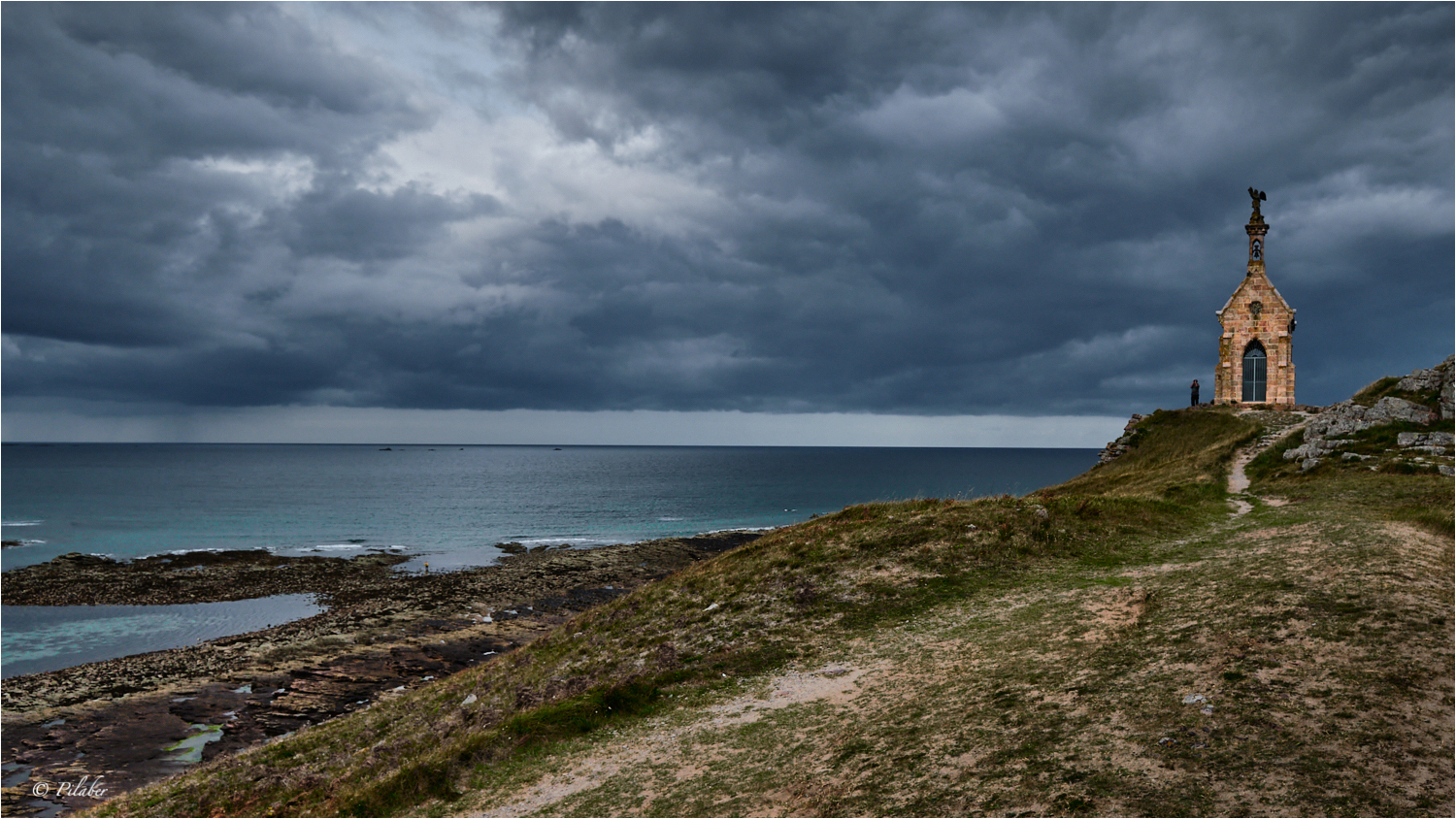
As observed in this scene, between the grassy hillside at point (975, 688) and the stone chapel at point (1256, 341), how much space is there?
26.8 m

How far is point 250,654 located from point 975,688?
135 ft

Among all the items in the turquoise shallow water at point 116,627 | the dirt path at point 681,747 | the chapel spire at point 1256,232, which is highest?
the chapel spire at point 1256,232

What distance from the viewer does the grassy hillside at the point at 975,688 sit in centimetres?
838

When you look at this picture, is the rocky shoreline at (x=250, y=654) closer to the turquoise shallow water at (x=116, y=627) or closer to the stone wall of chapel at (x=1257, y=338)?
the turquoise shallow water at (x=116, y=627)

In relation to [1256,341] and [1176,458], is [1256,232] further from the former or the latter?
[1176,458]

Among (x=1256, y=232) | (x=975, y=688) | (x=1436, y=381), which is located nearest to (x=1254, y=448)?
(x=1436, y=381)

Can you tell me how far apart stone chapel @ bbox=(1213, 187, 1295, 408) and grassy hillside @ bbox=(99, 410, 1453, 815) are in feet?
87.9

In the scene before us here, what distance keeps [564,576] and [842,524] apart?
38401 mm

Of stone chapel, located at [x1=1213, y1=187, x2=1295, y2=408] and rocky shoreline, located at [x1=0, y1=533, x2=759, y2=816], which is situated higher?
stone chapel, located at [x1=1213, y1=187, x2=1295, y2=408]

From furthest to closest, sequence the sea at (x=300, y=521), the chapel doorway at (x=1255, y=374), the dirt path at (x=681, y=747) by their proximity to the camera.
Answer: the chapel doorway at (x=1255, y=374), the sea at (x=300, y=521), the dirt path at (x=681, y=747)

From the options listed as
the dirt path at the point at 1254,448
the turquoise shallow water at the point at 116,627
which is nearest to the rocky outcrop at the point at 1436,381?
the dirt path at the point at 1254,448

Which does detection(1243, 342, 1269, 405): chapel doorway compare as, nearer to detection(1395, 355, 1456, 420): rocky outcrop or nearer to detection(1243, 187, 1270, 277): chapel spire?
detection(1243, 187, 1270, 277): chapel spire

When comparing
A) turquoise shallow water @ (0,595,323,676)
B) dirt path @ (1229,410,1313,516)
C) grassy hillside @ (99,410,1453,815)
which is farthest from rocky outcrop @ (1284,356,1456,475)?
turquoise shallow water @ (0,595,323,676)

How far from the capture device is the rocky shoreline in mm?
26750
